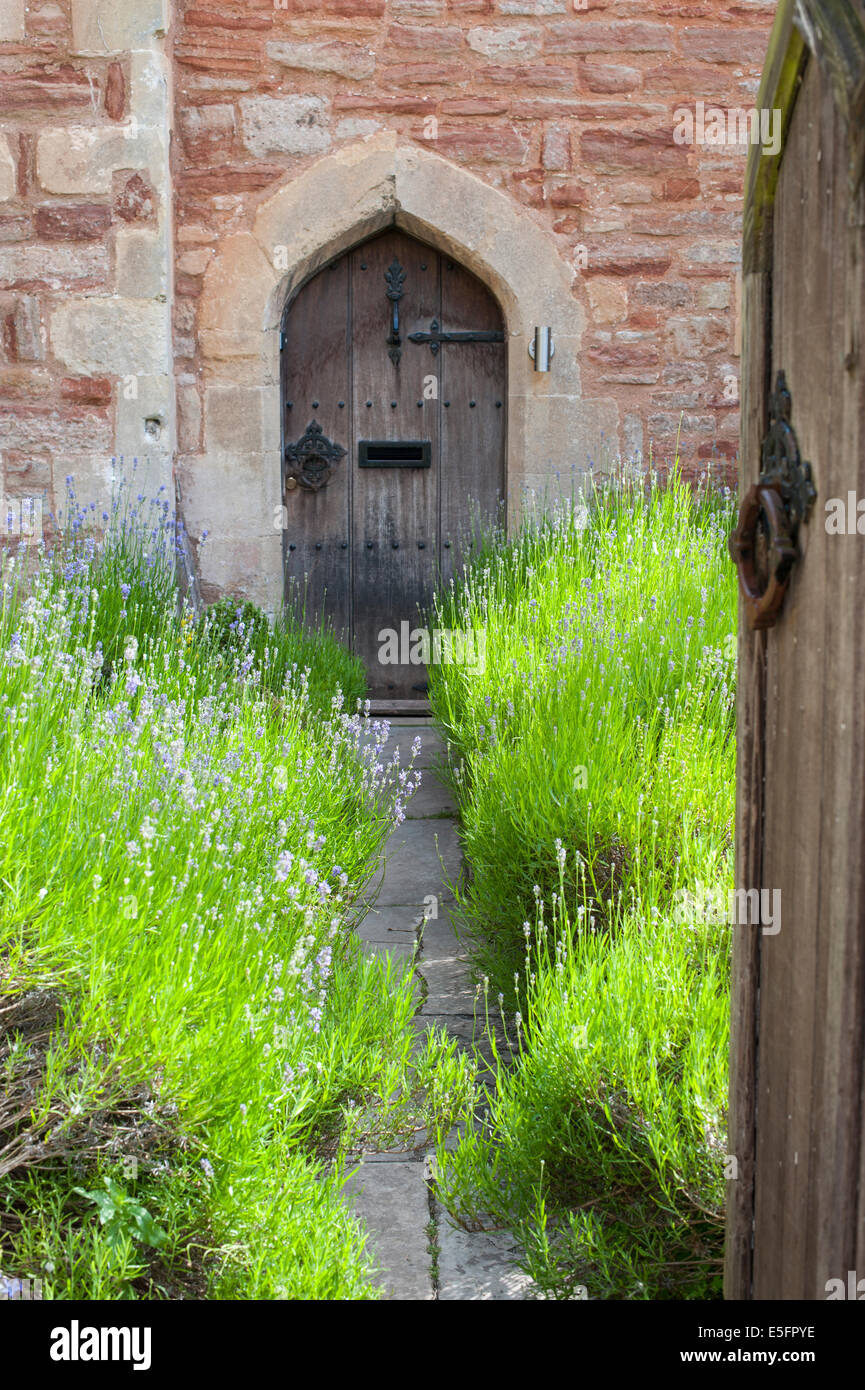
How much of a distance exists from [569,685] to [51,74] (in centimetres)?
431

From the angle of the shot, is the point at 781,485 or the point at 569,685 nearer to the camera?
the point at 781,485

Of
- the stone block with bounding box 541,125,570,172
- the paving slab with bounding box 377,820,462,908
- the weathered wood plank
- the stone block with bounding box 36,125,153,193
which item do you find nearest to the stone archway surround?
the stone block with bounding box 541,125,570,172

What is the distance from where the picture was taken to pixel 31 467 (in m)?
6.20

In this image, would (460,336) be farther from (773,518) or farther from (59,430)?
(773,518)

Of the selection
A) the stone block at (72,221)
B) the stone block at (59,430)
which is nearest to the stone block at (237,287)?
the stone block at (72,221)

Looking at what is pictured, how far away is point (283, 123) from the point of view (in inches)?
250

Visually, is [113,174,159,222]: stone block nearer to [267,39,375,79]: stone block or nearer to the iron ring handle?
[267,39,375,79]: stone block

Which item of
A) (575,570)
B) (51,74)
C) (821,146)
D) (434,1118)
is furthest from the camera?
(51,74)

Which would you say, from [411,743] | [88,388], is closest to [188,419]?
[88,388]

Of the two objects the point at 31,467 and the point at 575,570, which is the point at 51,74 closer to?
the point at 31,467

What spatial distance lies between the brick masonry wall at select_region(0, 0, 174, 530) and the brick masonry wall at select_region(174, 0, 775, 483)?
332 mm

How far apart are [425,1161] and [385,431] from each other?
4961mm

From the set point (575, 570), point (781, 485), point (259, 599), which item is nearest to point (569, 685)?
point (575, 570)

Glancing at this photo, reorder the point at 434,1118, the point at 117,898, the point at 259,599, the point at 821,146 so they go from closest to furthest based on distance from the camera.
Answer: the point at 821,146 < the point at 117,898 < the point at 434,1118 < the point at 259,599
